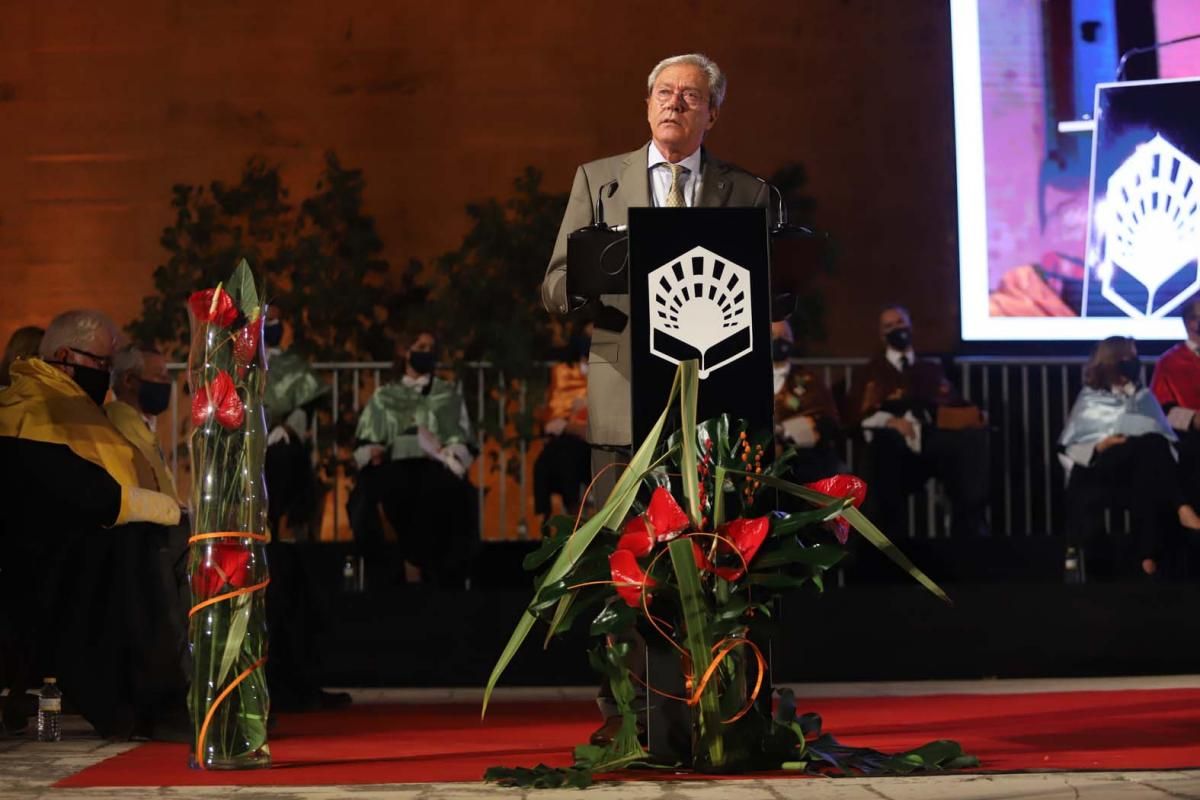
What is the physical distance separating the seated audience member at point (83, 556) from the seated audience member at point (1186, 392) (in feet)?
14.5

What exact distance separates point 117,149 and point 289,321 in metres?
1.85

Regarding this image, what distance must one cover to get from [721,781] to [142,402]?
3245mm

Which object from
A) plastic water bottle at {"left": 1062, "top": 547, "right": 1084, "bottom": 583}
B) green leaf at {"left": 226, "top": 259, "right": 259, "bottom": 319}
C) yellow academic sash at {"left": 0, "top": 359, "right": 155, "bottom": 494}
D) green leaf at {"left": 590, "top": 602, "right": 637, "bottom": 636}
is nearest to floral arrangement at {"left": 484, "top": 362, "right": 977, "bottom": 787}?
green leaf at {"left": 590, "top": 602, "right": 637, "bottom": 636}

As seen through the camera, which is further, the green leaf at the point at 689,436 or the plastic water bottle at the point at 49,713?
the plastic water bottle at the point at 49,713

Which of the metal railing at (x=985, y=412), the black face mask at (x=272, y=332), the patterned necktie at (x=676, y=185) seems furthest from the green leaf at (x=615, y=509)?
the metal railing at (x=985, y=412)

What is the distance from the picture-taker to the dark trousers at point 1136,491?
6.55 m

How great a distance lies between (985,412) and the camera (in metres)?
7.41

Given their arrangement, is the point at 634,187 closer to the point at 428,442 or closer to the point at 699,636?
the point at 699,636

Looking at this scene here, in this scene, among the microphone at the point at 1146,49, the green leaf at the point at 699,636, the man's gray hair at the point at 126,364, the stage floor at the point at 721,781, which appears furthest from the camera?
the microphone at the point at 1146,49

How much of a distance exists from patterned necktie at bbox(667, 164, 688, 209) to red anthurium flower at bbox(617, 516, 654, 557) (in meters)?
0.77

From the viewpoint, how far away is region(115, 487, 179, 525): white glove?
3980mm

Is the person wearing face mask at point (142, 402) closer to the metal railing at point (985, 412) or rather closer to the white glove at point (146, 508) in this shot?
the white glove at point (146, 508)

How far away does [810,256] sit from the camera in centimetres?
325

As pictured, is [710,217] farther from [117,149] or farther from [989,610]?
[117,149]
